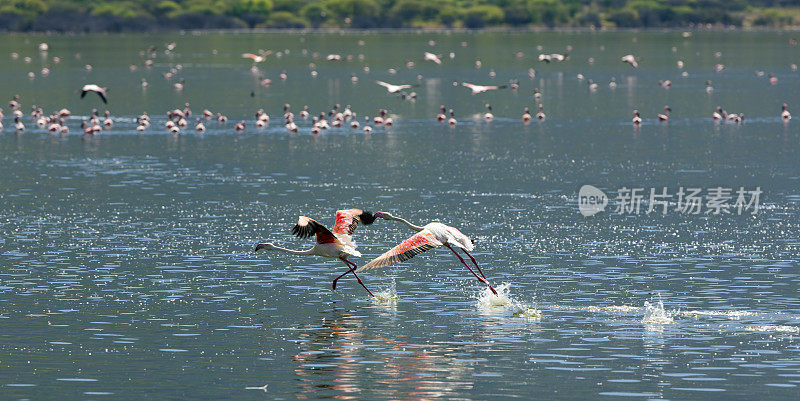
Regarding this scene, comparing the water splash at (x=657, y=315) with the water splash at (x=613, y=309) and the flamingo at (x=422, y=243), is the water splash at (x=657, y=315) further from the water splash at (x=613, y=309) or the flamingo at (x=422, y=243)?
the flamingo at (x=422, y=243)

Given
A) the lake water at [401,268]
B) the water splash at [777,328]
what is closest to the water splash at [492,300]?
the lake water at [401,268]

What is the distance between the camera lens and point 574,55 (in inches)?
7259

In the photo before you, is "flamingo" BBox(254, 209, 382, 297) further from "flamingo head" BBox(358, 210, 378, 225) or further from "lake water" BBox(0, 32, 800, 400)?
"lake water" BBox(0, 32, 800, 400)

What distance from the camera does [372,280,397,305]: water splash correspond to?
112 ft

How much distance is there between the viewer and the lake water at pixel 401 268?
88.5 feet

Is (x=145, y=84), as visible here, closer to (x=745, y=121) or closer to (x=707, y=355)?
(x=745, y=121)

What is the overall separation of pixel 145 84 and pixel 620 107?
47.9 meters

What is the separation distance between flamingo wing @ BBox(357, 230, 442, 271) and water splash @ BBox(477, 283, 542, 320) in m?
3.06

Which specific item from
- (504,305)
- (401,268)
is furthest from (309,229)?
(401,268)

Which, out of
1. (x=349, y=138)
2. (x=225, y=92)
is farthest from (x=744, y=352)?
(x=225, y=92)

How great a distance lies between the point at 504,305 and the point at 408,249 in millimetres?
4249

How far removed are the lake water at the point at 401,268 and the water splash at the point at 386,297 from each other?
0.27 ft

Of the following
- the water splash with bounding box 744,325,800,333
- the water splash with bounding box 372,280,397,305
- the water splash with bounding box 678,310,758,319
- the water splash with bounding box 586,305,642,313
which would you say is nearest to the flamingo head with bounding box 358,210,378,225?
the water splash with bounding box 372,280,397,305

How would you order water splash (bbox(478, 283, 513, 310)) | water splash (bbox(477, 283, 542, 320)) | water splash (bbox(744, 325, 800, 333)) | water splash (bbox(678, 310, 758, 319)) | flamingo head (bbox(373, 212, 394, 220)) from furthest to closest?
water splash (bbox(478, 283, 513, 310)), water splash (bbox(477, 283, 542, 320)), flamingo head (bbox(373, 212, 394, 220)), water splash (bbox(678, 310, 758, 319)), water splash (bbox(744, 325, 800, 333))
